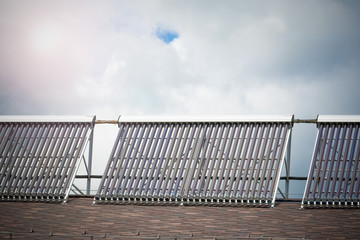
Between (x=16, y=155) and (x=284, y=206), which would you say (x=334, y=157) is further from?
(x=16, y=155)

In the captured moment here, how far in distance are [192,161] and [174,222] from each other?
3917 mm

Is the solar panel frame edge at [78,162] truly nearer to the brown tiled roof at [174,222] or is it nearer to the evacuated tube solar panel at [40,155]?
the evacuated tube solar panel at [40,155]

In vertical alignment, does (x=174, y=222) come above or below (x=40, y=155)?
below

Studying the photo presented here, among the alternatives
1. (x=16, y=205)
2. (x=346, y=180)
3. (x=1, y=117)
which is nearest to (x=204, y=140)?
(x=346, y=180)

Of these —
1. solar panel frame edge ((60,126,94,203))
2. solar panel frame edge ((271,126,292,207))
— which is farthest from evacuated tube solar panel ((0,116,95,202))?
solar panel frame edge ((271,126,292,207))

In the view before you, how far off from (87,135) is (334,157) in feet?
27.9

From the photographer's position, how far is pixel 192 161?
22.0m

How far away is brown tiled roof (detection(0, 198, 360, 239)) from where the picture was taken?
668 inches

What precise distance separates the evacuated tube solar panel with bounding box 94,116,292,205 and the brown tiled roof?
58cm

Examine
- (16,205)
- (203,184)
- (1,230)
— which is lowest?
(1,230)

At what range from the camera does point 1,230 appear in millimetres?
18031

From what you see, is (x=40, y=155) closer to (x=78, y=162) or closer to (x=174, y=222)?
(x=78, y=162)

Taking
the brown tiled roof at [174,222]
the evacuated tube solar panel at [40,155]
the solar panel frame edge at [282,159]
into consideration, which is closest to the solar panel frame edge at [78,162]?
the evacuated tube solar panel at [40,155]

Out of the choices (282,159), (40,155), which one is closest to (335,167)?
(282,159)
